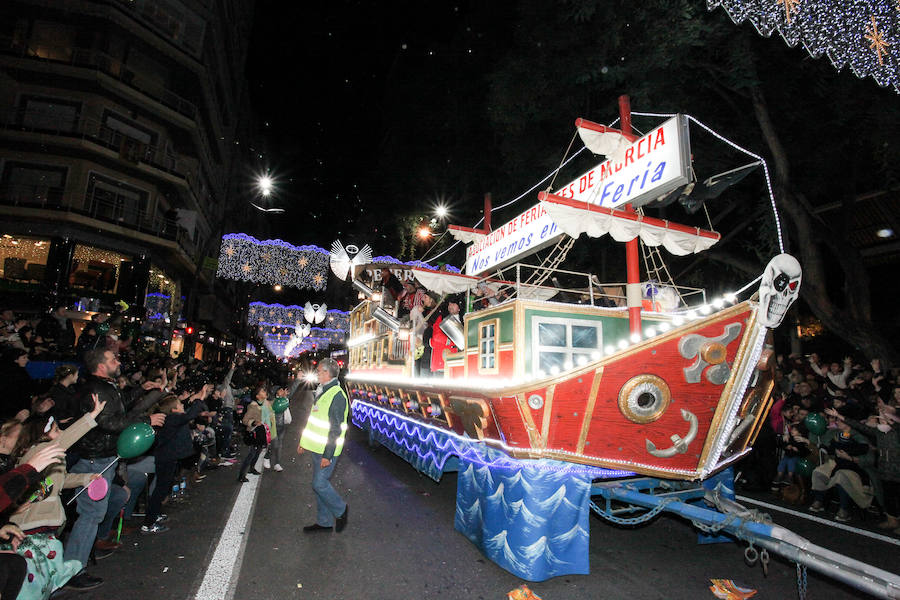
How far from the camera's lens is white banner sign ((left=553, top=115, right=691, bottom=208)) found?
4.44m

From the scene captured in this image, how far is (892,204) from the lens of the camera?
14.0m

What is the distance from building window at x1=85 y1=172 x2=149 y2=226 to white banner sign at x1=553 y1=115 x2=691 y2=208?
22492 mm

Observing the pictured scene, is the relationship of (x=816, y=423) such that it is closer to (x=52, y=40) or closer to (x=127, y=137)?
(x=127, y=137)

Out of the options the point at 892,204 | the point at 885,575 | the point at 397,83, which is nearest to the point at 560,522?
the point at 885,575

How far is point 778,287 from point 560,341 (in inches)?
89.5

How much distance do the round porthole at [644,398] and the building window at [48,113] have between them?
25.4m

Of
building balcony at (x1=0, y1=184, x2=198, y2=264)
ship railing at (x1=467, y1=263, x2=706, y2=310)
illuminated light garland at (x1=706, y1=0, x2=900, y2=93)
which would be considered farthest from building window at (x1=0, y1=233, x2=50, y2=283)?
illuminated light garland at (x1=706, y1=0, x2=900, y2=93)

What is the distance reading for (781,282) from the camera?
3.62m

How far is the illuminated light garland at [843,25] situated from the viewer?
18.6 ft

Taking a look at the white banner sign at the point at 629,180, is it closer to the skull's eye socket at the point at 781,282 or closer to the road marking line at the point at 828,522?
the skull's eye socket at the point at 781,282

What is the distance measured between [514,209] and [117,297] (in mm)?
18399

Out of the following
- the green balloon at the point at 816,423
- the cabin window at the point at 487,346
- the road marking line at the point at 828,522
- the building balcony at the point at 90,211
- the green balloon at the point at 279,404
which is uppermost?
the building balcony at the point at 90,211

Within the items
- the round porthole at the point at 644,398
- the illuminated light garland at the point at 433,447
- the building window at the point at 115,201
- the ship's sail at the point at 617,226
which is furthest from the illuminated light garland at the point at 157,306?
the round porthole at the point at 644,398

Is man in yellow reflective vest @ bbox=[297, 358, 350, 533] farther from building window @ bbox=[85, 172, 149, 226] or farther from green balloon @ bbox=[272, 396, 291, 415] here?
building window @ bbox=[85, 172, 149, 226]
